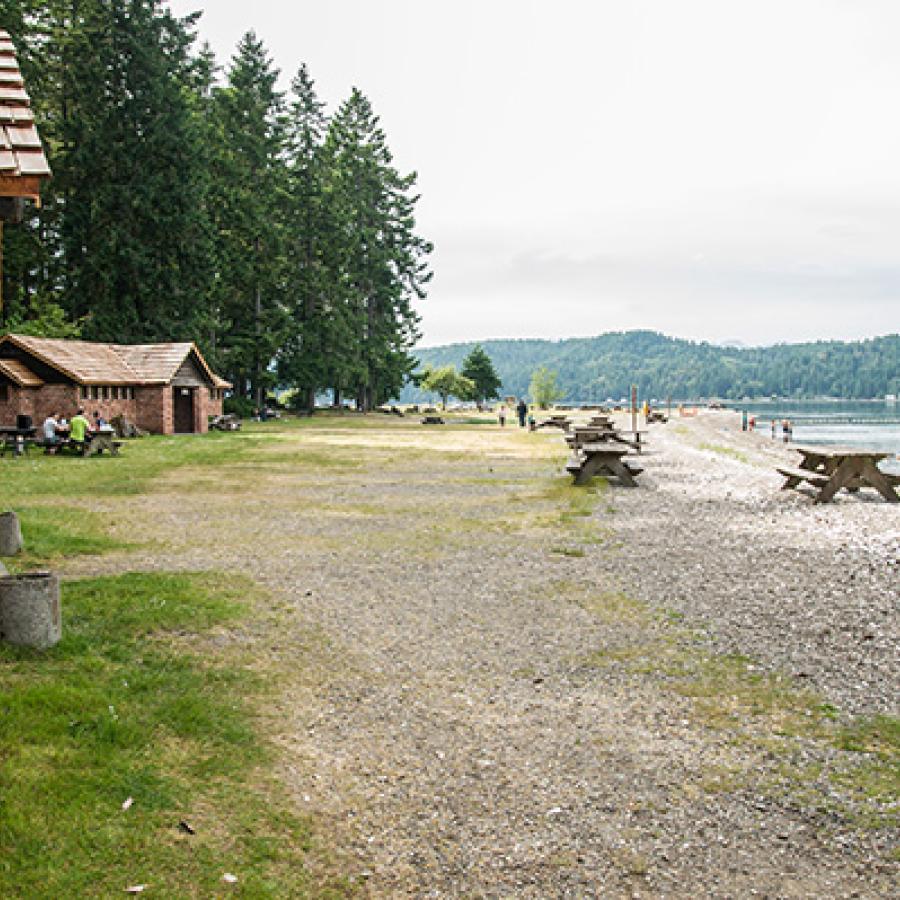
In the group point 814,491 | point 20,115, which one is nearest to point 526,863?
point 20,115

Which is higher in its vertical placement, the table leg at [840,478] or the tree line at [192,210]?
the tree line at [192,210]

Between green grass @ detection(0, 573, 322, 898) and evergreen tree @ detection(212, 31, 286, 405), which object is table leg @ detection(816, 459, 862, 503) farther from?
evergreen tree @ detection(212, 31, 286, 405)

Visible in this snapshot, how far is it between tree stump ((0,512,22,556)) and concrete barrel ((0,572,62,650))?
4.19 m

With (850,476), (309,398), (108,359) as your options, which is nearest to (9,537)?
(850,476)

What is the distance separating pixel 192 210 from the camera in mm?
46781

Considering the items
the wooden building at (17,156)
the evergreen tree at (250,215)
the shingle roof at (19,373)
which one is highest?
the evergreen tree at (250,215)

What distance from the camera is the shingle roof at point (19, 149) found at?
6.81 metres

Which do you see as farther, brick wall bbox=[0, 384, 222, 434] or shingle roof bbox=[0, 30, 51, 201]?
brick wall bbox=[0, 384, 222, 434]

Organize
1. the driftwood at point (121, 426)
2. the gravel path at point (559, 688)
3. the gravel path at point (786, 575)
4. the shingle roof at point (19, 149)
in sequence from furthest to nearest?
the driftwood at point (121, 426)
the shingle roof at point (19, 149)
the gravel path at point (786, 575)
the gravel path at point (559, 688)

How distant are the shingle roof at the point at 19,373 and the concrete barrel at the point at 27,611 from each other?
2810 centimetres

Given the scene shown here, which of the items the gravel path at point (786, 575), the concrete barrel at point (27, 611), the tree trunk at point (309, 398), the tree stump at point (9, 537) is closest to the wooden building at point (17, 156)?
the concrete barrel at point (27, 611)

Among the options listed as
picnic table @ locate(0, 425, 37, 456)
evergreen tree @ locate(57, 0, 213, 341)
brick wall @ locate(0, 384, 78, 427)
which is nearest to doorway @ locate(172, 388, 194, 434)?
evergreen tree @ locate(57, 0, 213, 341)

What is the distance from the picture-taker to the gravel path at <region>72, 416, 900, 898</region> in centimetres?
389

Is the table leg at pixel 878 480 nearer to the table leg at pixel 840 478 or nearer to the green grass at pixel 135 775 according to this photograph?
the table leg at pixel 840 478
